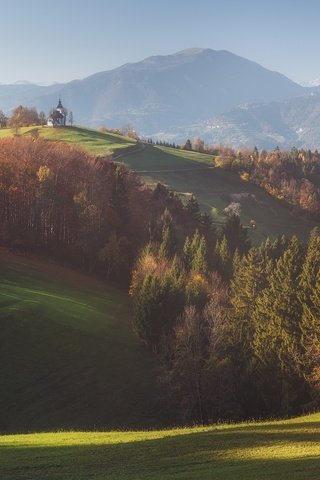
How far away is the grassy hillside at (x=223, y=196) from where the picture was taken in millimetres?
161125

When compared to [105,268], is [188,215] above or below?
above

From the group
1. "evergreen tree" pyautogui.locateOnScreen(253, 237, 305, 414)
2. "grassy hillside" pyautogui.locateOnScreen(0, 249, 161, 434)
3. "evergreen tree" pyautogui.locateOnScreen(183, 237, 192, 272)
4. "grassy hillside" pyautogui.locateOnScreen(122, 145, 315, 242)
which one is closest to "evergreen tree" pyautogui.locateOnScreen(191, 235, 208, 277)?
"evergreen tree" pyautogui.locateOnScreen(183, 237, 192, 272)

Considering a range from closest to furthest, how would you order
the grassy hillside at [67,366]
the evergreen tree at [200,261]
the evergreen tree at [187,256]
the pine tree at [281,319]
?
the grassy hillside at [67,366] < the pine tree at [281,319] < the evergreen tree at [200,261] < the evergreen tree at [187,256]

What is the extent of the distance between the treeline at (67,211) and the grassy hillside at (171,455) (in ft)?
218

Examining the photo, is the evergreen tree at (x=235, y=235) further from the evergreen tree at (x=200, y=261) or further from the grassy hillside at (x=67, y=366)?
the grassy hillside at (x=67, y=366)

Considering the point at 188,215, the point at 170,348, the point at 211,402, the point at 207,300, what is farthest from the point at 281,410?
the point at 188,215

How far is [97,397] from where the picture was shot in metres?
47.2

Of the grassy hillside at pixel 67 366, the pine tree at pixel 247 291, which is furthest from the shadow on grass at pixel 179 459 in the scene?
the pine tree at pixel 247 291

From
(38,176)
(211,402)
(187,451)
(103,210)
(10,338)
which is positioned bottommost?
(211,402)

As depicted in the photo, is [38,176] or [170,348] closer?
[170,348]

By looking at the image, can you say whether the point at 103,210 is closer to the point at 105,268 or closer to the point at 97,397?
the point at 105,268

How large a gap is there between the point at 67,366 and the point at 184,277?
95.5 feet

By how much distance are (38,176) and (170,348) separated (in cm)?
5152

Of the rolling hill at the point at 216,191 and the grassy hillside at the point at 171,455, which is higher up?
the rolling hill at the point at 216,191
